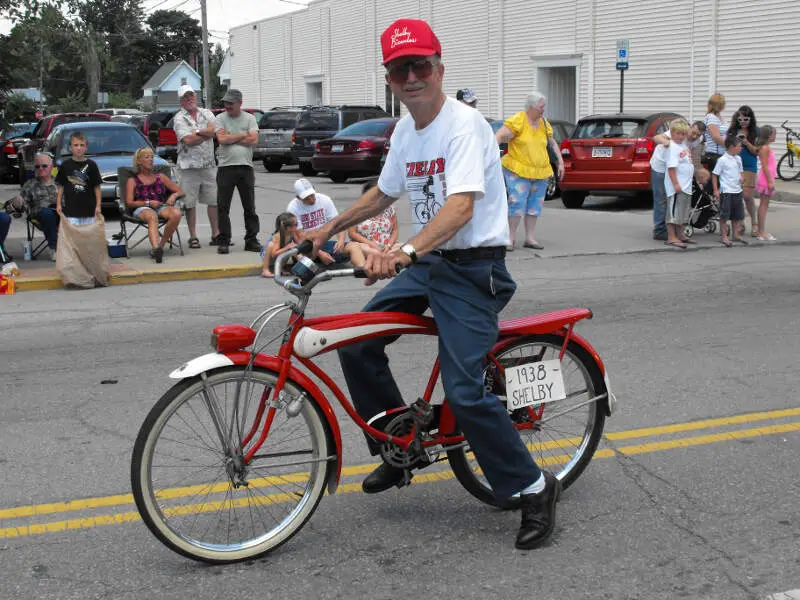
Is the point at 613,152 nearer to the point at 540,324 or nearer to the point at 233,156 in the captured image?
the point at 233,156

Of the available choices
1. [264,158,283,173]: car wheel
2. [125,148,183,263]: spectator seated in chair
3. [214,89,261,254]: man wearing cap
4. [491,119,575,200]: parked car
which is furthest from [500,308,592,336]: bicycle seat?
[264,158,283,173]: car wheel

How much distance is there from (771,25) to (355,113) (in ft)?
34.8

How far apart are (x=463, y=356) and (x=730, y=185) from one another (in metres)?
10.6

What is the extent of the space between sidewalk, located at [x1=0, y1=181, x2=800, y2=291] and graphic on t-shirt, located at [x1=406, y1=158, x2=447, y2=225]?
7.87 m

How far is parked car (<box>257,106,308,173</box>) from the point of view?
29.0m

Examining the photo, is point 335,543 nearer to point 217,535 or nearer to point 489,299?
point 217,535

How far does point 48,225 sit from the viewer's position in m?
12.8

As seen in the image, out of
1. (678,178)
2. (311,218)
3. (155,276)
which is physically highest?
(678,178)

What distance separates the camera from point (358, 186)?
2414 centimetres

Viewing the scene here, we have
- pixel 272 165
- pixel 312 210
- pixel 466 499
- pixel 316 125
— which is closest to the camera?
pixel 466 499

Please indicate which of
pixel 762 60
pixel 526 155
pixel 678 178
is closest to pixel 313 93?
pixel 762 60

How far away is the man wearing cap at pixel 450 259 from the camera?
12.9ft

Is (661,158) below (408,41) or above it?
below

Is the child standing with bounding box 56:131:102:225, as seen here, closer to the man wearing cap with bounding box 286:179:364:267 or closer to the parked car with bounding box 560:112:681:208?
the man wearing cap with bounding box 286:179:364:267
